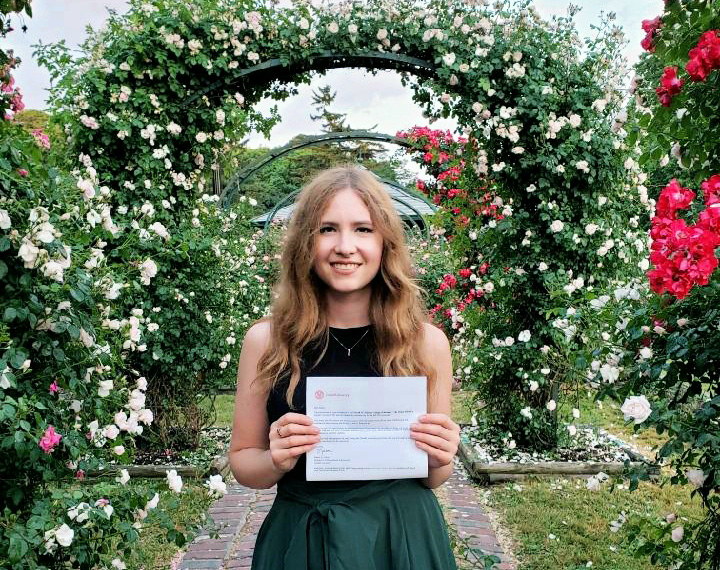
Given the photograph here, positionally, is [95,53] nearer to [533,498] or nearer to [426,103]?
[426,103]

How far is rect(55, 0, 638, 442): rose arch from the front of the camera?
15.3 feet

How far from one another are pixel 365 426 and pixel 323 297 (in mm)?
403

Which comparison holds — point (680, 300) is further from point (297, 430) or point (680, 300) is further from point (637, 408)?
point (297, 430)

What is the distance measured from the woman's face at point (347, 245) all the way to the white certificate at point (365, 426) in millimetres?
272

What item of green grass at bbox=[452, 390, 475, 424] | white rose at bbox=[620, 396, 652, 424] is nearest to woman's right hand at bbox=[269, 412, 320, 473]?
white rose at bbox=[620, 396, 652, 424]

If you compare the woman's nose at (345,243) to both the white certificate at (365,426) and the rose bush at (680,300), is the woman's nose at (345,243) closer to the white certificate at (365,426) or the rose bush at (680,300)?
the white certificate at (365,426)

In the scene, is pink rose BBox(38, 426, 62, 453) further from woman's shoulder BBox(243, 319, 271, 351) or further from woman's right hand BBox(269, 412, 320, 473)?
woman's right hand BBox(269, 412, 320, 473)

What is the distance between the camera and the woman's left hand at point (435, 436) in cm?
146

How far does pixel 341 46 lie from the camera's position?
4.96 metres

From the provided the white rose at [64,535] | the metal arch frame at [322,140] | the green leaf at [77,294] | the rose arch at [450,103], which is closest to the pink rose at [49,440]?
the white rose at [64,535]

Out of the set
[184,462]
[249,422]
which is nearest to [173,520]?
[184,462]

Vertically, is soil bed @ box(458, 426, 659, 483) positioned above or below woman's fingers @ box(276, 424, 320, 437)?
below

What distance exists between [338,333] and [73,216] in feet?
3.96

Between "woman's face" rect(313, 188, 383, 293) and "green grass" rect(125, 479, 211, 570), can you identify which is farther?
"green grass" rect(125, 479, 211, 570)
